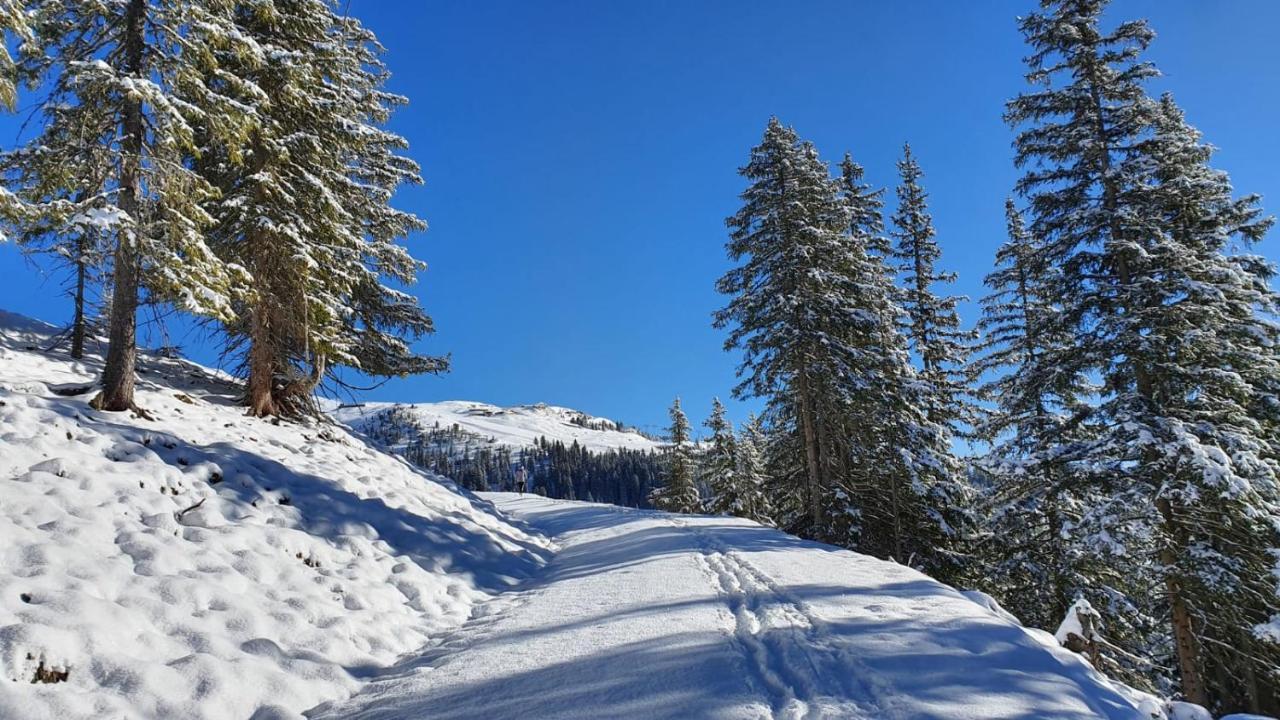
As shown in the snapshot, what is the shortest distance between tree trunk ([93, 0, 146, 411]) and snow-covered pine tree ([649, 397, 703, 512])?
1263 inches

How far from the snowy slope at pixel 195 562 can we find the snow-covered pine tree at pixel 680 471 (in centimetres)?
2810

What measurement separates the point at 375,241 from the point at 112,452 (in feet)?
37.5

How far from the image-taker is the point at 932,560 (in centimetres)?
1808

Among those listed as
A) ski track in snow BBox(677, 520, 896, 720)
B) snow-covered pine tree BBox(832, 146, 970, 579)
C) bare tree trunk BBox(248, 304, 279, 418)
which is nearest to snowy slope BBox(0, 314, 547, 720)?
bare tree trunk BBox(248, 304, 279, 418)

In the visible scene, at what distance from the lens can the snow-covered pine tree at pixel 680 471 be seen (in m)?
38.7

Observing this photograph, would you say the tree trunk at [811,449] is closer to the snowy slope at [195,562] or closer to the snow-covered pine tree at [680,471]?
the snowy slope at [195,562]

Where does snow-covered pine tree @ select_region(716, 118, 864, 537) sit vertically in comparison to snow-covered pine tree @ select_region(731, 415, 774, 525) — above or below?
above

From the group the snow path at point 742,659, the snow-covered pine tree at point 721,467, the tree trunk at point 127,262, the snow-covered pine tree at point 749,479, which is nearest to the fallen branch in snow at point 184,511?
the tree trunk at point 127,262

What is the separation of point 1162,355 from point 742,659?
445 inches

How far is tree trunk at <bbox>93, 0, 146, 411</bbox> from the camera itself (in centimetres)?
884

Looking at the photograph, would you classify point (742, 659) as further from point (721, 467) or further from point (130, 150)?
point (721, 467)

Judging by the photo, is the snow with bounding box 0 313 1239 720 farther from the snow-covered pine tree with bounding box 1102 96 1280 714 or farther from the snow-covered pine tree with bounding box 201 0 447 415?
the snow-covered pine tree with bounding box 1102 96 1280 714

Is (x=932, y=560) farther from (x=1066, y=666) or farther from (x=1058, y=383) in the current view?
(x=1066, y=666)

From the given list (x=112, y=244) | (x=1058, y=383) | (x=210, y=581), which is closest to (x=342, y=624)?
(x=210, y=581)
